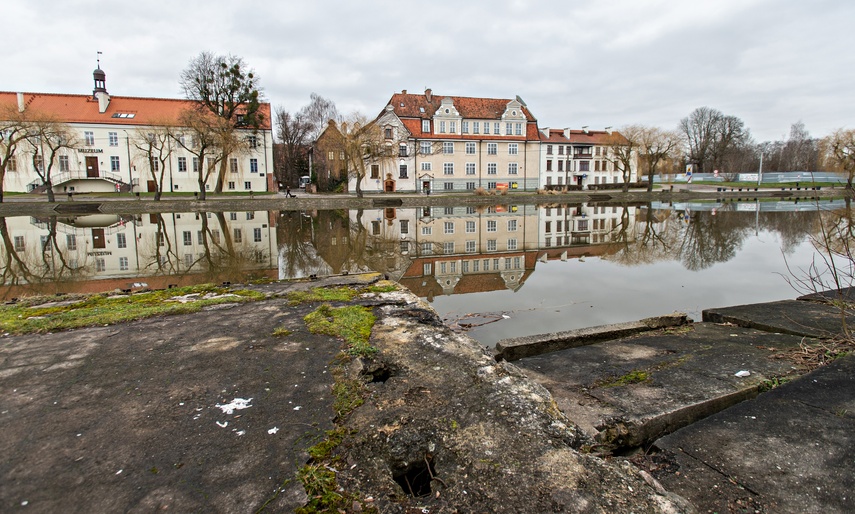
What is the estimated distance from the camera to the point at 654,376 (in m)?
4.92

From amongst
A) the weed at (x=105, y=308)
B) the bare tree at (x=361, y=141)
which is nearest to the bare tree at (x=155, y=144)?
the bare tree at (x=361, y=141)

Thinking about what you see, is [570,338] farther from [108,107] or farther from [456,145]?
[108,107]

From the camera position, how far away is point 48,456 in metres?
2.96

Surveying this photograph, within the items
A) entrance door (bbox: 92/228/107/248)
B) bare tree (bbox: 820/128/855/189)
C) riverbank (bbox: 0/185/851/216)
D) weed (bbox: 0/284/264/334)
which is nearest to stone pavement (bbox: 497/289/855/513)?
weed (bbox: 0/284/264/334)

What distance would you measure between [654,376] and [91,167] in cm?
5597

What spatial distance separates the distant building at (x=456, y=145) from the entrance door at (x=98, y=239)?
3260 cm

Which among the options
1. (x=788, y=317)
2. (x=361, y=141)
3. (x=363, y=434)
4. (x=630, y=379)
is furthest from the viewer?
(x=361, y=141)

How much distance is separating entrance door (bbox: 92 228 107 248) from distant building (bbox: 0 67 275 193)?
25622 mm

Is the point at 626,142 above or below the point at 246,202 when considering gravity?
above

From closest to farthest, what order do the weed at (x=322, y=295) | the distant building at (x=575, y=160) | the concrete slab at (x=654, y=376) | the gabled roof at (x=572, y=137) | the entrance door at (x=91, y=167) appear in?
the concrete slab at (x=654, y=376) < the weed at (x=322, y=295) < the entrance door at (x=91, y=167) < the distant building at (x=575, y=160) < the gabled roof at (x=572, y=137)

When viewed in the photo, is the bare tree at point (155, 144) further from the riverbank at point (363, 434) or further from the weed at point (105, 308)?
the riverbank at point (363, 434)

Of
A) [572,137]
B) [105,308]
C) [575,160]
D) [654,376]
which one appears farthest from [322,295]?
[572,137]

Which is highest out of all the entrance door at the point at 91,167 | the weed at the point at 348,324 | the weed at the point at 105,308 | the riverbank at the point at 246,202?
the entrance door at the point at 91,167

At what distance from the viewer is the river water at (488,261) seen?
8.98m
